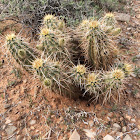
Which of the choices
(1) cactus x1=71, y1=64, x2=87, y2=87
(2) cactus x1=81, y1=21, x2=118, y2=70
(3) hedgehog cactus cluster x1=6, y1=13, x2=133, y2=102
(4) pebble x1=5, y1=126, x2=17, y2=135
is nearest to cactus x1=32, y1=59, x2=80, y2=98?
(3) hedgehog cactus cluster x1=6, y1=13, x2=133, y2=102

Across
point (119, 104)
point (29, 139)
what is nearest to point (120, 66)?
point (119, 104)

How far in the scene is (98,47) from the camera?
2.31m

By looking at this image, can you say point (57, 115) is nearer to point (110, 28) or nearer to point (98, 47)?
point (98, 47)

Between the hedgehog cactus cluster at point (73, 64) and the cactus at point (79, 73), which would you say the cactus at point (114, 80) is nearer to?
the hedgehog cactus cluster at point (73, 64)

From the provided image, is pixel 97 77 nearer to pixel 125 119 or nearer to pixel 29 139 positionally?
pixel 125 119

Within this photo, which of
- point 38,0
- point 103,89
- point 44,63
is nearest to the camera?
point 44,63

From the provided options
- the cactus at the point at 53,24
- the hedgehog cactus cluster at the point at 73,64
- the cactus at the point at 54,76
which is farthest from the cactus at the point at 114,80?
the cactus at the point at 53,24

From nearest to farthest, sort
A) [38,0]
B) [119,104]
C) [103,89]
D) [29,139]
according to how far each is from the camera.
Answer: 1. [29,139]
2. [103,89]
3. [119,104]
4. [38,0]

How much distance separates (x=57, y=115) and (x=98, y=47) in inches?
45.4

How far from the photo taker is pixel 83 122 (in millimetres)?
2408

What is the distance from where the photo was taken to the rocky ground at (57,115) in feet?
7.48

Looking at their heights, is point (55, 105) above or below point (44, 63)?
below

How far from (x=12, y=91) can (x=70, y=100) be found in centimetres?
101

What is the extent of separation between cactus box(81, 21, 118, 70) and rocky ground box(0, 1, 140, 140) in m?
0.68
